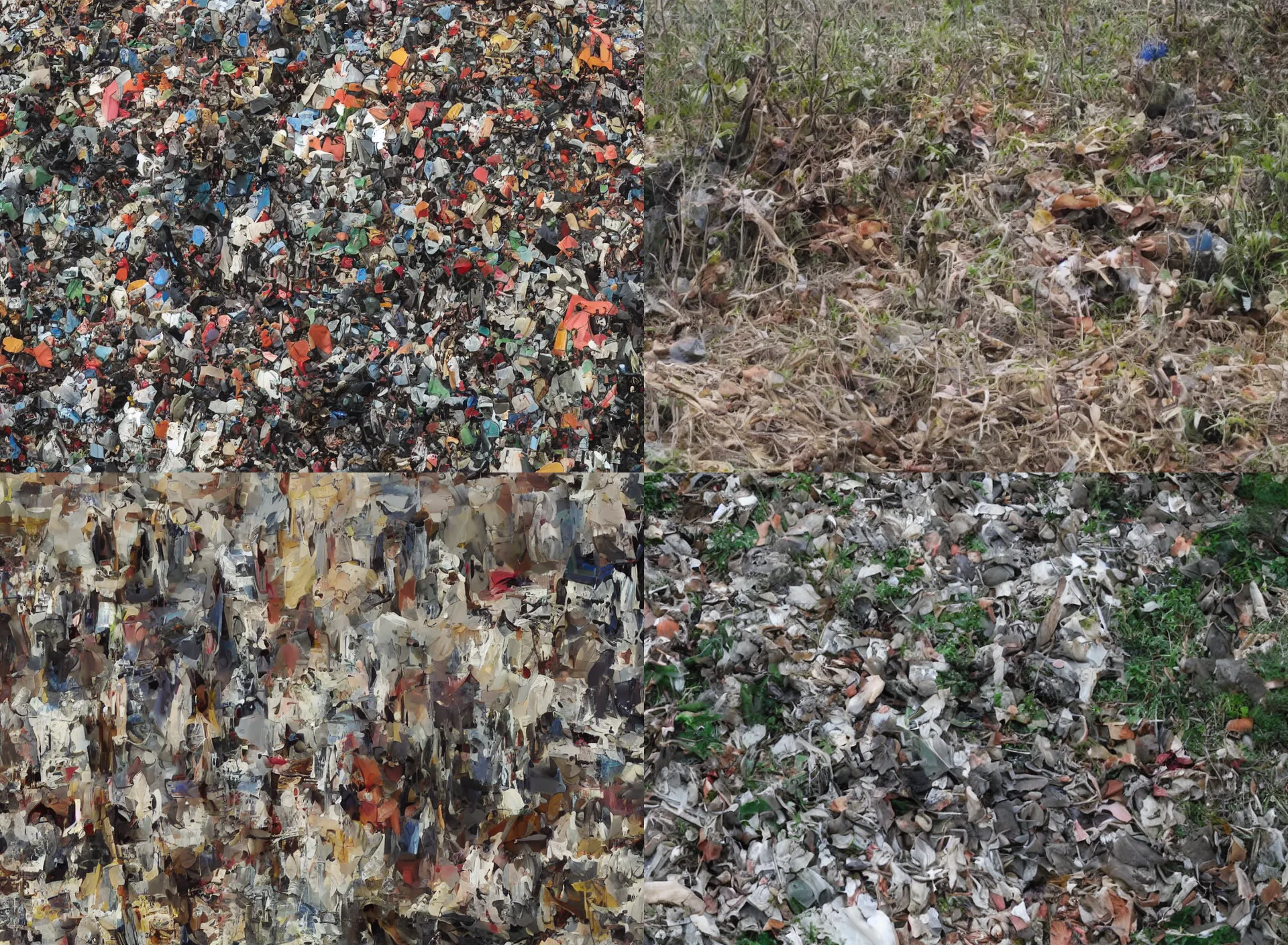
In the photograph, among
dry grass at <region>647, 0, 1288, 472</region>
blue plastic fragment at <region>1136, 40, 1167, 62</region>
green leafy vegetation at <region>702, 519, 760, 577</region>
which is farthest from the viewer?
blue plastic fragment at <region>1136, 40, 1167, 62</region>

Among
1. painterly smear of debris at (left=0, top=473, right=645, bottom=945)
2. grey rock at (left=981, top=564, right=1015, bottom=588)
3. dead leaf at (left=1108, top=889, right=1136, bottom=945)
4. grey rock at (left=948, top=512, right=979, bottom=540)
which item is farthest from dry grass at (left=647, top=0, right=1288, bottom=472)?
dead leaf at (left=1108, top=889, right=1136, bottom=945)

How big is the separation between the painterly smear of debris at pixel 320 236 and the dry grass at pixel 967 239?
0.82 feet

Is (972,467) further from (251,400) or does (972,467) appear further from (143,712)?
(143,712)

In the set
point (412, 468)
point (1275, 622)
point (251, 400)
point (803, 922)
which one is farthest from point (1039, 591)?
point (251, 400)

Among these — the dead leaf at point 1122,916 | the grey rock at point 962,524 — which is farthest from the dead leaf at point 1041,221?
the dead leaf at point 1122,916

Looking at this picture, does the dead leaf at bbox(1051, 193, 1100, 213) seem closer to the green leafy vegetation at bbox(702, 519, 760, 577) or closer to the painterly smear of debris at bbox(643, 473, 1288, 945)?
the painterly smear of debris at bbox(643, 473, 1288, 945)

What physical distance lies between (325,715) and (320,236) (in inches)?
55.7

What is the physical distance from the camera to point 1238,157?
9.13ft

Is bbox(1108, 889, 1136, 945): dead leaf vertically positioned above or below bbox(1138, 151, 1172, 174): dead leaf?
below

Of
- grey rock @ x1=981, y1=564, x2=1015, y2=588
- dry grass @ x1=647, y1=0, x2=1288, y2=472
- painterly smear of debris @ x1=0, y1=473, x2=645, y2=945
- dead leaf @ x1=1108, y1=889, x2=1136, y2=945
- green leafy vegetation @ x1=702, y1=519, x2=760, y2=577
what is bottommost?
dead leaf @ x1=1108, y1=889, x2=1136, y2=945

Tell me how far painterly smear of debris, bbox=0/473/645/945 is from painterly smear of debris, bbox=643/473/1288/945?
209 millimetres

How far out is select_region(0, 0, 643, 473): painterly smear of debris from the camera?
2.65m

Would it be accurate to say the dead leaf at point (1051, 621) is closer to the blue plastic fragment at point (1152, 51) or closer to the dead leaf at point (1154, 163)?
the dead leaf at point (1154, 163)

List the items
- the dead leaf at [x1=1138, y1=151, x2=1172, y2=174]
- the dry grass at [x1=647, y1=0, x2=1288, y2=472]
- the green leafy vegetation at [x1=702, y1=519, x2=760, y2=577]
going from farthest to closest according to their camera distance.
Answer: the dead leaf at [x1=1138, y1=151, x2=1172, y2=174], the dry grass at [x1=647, y1=0, x2=1288, y2=472], the green leafy vegetation at [x1=702, y1=519, x2=760, y2=577]
